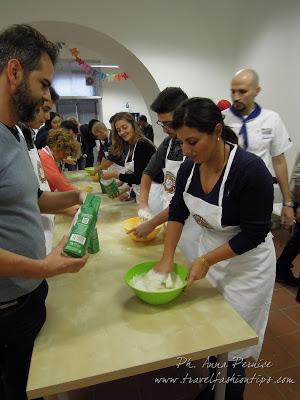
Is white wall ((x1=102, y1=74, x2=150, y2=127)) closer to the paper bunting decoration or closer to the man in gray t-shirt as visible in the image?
the paper bunting decoration

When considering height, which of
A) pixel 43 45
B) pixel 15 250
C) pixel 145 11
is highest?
pixel 145 11

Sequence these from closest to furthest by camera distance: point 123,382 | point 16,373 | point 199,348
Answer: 1. point 199,348
2. point 16,373
3. point 123,382

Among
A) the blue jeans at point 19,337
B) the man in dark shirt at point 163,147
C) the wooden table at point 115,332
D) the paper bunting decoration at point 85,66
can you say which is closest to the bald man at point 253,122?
the man in dark shirt at point 163,147

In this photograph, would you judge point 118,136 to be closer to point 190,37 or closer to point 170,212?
point 170,212

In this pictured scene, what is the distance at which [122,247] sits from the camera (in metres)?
1.37

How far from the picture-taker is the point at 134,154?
2.11m

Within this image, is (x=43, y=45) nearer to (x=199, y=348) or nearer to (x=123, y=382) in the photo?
(x=199, y=348)

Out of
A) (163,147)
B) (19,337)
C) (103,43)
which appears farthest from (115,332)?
(103,43)

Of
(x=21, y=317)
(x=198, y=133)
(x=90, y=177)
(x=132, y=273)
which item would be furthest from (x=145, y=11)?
(x=21, y=317)

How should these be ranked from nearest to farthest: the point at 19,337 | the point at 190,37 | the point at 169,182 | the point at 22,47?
1. the point at 22,47
2. the point at 19,337
3. the point at 169,182
4. the point at 190,37

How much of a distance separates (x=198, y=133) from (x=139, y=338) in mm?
650

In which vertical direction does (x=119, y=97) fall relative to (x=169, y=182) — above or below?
above

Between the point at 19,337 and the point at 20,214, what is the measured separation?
0.37 m

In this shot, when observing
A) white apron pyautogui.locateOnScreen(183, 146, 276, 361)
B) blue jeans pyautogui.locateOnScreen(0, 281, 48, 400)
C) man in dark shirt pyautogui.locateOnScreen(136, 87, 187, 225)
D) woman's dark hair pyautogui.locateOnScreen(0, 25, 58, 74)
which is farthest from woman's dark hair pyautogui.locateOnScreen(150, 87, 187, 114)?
blue jeans pyautogui.locateOnScreen(0, 281, 48, 400)
